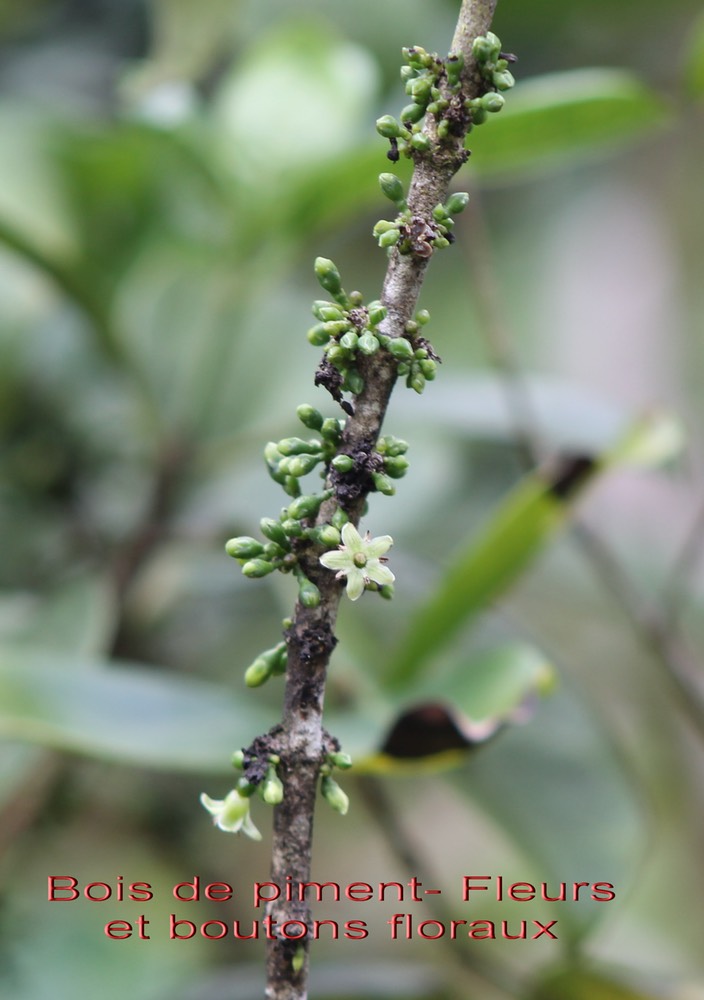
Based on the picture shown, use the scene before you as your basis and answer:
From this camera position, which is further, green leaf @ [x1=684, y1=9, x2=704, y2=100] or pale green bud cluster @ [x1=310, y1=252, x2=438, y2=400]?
green leaf @ [x1=684, y1=9, x2=704, y2=100]

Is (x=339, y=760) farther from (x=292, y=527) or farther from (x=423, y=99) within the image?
(x=423, y=99)

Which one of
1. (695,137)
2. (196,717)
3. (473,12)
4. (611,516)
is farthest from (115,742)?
(695,137)

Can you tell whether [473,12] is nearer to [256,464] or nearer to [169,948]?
[256,464]

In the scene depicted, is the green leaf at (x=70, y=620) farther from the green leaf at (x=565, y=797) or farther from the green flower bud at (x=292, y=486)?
the green flower bud at (x=292, y=486)

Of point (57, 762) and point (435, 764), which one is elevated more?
point (57, 762)

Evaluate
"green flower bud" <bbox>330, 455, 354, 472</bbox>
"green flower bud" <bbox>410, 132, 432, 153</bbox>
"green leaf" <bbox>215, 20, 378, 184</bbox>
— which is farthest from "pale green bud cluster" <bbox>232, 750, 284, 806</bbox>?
"green leaf" <bbox>215, 20, 378, 184</bbox>

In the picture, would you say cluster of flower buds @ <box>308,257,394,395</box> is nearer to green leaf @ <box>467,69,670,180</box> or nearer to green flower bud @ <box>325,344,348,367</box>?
green flower bud @ <box>325,344,348,367</box>

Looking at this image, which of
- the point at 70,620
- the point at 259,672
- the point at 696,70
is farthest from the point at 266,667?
the point at 696,70
